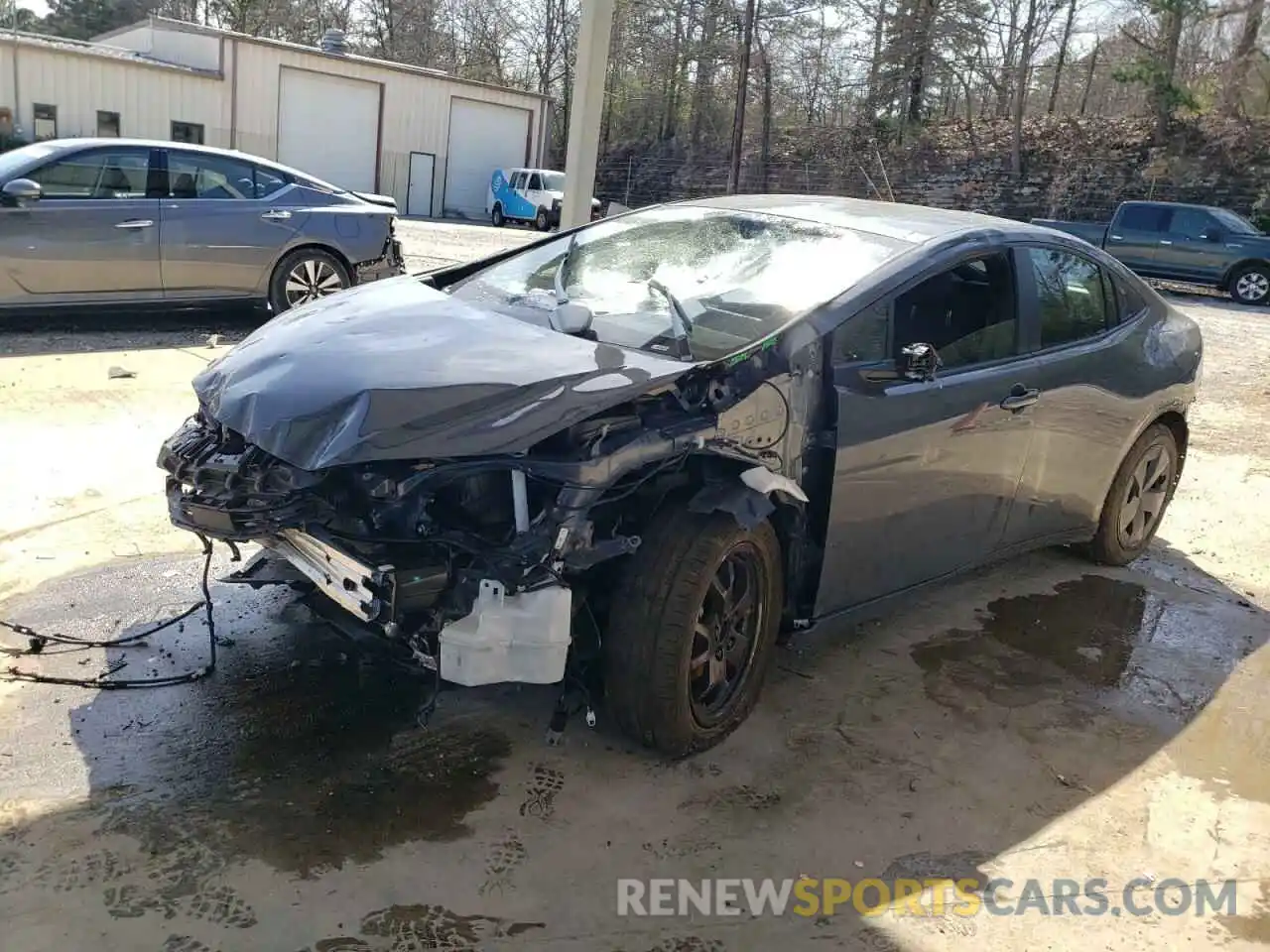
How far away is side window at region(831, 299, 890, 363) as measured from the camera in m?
3.49

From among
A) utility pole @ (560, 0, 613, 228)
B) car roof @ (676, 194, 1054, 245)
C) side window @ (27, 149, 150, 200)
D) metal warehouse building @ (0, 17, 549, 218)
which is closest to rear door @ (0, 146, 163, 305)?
side window @ (27, 149, 150, 200)

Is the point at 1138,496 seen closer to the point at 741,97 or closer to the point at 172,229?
the point at 172,229

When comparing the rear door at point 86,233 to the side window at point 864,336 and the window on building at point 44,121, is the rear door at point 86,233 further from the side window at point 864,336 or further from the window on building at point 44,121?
the window on building at point 44,121

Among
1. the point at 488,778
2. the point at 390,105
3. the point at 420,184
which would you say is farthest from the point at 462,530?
the point at 420,184

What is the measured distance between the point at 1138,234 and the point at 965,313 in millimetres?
17033

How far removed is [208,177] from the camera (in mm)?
8648

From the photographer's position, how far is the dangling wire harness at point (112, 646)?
11.2 ft

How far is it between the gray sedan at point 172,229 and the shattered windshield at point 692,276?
498 cm

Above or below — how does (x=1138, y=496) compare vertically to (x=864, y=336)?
below

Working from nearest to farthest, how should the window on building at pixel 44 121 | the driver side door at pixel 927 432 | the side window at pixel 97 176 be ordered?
the driver side door at pixel 927 432, the side window at pixel 97 176, the window on building at pixel 44 121

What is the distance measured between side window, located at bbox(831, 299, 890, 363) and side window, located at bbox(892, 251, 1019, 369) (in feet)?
0.21

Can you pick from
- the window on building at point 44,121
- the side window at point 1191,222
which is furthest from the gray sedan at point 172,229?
the window on building at point 44,121

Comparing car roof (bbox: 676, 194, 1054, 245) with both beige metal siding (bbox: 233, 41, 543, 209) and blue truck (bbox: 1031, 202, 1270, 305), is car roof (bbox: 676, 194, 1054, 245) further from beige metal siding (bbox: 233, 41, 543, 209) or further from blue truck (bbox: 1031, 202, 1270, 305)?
beige metal siding (bbox: 233, 41, 543, 209)

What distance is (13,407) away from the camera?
20.2ft
